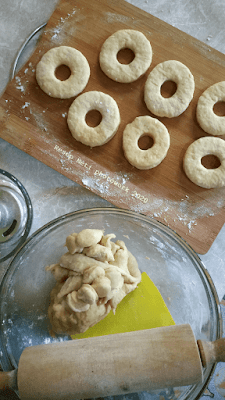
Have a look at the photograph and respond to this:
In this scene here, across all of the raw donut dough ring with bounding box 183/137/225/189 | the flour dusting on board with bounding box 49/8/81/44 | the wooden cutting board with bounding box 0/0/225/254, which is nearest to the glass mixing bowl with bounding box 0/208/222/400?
the wooden cutting board with bounding box 0/0/225/254

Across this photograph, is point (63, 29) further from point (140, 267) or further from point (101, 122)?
point (140, 267)

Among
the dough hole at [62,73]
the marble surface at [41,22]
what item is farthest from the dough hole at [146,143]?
the dough hole at [62,73]

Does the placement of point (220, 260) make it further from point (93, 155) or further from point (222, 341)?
point (93, 155)

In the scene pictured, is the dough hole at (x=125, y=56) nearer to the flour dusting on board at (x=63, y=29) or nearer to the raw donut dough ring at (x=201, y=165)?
the flour dusting on board at (x=63, y=29)

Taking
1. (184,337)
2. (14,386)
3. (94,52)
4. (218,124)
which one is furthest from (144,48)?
(14,386)

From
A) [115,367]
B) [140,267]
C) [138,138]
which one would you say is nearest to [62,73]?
[138,138]

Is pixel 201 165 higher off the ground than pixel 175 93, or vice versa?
pixel 175 93
